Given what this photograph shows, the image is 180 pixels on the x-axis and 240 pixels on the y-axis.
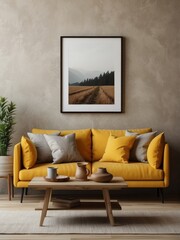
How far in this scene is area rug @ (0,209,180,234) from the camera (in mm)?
4418

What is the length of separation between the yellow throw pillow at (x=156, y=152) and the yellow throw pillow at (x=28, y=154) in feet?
4.64

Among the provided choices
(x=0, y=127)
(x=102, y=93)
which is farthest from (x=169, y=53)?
(x=0, y=127)

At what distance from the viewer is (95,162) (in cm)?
625

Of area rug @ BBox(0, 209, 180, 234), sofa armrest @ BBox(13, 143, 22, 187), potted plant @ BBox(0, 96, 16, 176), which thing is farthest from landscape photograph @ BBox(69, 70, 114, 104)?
area rug @ BBox(0, 209, 180, 234)

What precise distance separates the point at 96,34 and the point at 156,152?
1909 mm

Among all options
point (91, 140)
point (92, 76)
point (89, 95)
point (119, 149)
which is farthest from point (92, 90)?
point (119, 149)

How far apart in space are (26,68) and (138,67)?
1547 millimetres

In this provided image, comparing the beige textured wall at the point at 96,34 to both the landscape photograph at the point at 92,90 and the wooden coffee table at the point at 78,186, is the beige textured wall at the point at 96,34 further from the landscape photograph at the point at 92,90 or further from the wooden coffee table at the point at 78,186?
the wooden coffee table at the point at 78,186

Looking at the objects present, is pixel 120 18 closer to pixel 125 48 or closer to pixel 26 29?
pixel 125 48

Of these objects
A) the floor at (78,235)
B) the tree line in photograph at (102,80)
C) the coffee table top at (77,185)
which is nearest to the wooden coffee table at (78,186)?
the coffee table top at (77,185)

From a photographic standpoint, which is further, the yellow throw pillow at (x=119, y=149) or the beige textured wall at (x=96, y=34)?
the beige textured wall at (x=96, y=34)

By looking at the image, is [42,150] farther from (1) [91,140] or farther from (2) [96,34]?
(2) [96,34]

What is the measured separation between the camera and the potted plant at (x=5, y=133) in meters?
6.16

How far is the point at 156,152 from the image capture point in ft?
19.4
